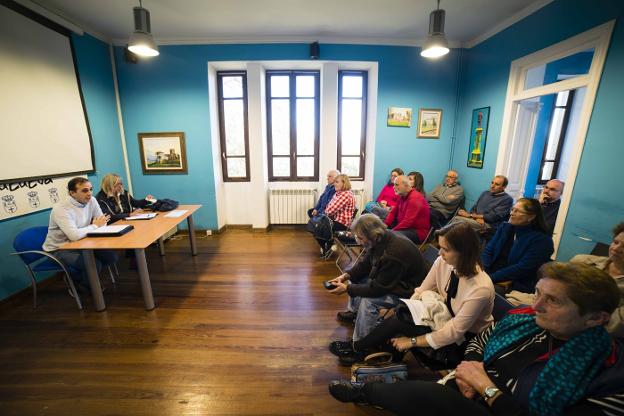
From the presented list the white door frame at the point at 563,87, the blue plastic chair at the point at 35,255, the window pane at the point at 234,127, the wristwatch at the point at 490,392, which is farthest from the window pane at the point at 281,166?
the wristwatch at the point at 490,392

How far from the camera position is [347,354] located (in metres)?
2.08

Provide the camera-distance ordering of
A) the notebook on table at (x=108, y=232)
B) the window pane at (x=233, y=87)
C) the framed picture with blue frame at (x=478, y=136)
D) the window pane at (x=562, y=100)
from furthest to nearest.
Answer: the window pane at (x=233, y=87)
the window pane at (x=562, y=100)
the framed picture with blue frame at (x=478, y=136)
the notebook on table at (x=108, y=232)

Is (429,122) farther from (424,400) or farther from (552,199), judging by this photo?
(424,400)

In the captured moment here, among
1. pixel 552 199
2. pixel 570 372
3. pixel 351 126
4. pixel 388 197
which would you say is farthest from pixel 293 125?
pixel 570 372

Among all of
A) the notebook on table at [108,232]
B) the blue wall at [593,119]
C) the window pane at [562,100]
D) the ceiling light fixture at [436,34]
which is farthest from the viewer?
the window pane at [562,100]

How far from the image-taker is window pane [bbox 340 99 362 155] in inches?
200

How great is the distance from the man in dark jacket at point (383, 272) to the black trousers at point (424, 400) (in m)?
0.55

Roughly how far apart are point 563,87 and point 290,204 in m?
4.19

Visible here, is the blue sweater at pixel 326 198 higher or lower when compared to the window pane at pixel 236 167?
lower

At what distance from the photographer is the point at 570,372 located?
963mm

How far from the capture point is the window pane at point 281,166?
532cm

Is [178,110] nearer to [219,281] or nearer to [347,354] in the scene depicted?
[219,281]

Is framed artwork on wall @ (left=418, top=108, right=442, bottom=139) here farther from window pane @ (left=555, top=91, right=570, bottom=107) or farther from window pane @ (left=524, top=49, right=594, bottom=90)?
window pane @ (left=555, top=91, right=570, bottom=107)

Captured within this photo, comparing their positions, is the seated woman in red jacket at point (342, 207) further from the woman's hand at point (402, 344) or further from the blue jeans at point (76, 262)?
the blue jeans at point (76, 262)
